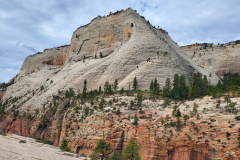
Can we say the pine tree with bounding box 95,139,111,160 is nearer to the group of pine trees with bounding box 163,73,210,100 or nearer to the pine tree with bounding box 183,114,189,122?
the pine tree with bounding box 183,114,189,122

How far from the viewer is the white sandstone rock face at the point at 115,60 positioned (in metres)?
46.6

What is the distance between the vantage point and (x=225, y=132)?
2273 centimetres

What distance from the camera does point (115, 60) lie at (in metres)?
50.8

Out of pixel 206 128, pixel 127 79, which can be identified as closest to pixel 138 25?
pixel 127 79

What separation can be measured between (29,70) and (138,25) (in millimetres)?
64811

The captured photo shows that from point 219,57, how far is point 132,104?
196ft

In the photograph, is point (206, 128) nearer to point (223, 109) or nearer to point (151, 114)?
point (223, 109)

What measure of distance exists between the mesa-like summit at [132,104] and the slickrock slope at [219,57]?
1.78ft

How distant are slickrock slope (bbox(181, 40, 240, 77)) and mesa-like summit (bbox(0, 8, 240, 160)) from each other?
0.54 m

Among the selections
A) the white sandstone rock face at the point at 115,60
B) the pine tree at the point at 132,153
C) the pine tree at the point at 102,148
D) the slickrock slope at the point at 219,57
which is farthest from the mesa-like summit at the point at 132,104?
the pine tree at the point at 132,153

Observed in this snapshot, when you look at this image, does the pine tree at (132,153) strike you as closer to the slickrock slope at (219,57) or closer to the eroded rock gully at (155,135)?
the eroded rock gully at (155,135)

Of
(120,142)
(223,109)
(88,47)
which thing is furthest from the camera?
(88,47)

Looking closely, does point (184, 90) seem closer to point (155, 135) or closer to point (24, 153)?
point (155, 135)

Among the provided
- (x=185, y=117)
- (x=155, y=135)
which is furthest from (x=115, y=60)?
(x=185, y=117)
